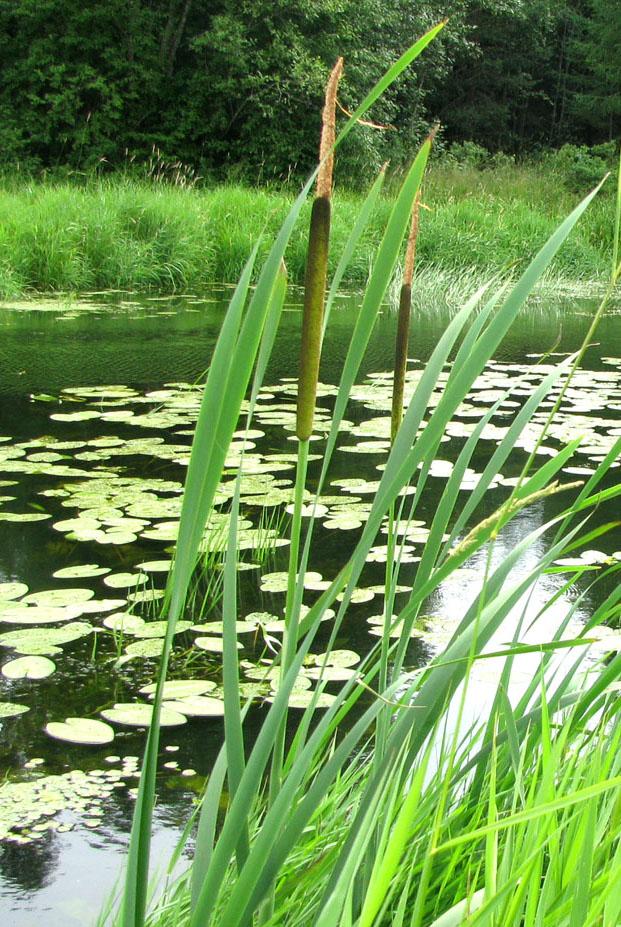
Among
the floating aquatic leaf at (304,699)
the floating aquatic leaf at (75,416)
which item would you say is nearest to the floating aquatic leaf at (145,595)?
the floating aquatic leaf at (304,699)

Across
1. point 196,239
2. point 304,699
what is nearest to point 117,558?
point 304,699

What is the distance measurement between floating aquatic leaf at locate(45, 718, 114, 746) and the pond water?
10mm

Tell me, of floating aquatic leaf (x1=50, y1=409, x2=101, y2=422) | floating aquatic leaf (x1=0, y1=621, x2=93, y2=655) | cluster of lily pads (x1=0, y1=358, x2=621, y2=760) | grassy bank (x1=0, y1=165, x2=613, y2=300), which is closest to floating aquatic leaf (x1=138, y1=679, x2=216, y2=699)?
cluster of lily pads (x1=0, y1=358, x2=621, y2=760)

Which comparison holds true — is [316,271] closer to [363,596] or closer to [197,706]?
[197,706]

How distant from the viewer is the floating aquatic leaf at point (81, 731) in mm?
1703

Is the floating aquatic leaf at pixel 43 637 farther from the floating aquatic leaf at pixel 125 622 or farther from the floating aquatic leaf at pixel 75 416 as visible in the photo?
the floating aquatic leaf at pixel 75 416

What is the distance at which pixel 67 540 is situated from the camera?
2.67m

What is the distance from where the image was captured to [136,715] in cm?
179

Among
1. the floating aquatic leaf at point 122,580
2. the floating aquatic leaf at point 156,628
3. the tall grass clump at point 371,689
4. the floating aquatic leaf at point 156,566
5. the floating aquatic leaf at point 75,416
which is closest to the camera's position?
the tall grass clump at point 371,689

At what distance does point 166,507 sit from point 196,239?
6.41m

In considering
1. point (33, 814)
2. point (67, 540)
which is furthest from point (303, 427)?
point (67, 540)

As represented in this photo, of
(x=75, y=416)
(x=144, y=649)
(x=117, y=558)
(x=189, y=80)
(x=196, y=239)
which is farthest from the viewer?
(x=189, y=80)

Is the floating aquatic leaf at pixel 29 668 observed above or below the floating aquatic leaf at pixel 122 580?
below

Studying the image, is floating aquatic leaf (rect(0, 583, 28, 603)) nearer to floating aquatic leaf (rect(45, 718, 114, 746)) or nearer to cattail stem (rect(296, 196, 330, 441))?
floating aquatic leaf (rect(45, 718, 114, 746))
